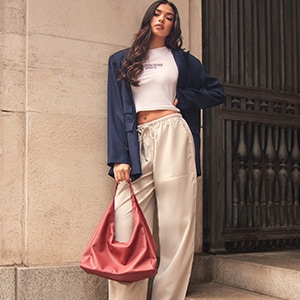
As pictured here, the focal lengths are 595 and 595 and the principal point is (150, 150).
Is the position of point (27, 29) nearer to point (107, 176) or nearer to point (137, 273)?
point (107, 176)

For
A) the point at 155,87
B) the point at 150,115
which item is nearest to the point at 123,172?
the point at 150,115

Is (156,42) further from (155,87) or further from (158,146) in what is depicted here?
(158,146)

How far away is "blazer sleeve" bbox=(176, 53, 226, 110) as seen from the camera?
4.87 m

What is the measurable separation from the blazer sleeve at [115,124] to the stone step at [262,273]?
1.54 metres

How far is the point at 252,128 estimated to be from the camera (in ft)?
20.3

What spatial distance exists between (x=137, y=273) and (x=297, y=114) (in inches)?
122

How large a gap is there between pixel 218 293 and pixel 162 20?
2.31 meters

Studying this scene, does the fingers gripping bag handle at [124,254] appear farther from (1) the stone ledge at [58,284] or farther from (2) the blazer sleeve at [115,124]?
(1) the stone ledge at [58,284]

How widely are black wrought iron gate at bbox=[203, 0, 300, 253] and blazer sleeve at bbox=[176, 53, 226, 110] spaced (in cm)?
81

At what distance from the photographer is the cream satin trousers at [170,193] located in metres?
4.64

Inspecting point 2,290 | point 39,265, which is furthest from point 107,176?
point 2,290

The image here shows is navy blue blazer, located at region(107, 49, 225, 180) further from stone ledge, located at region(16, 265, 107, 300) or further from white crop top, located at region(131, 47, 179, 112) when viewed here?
stone ledge, located at region(16, 265, 107, 300)

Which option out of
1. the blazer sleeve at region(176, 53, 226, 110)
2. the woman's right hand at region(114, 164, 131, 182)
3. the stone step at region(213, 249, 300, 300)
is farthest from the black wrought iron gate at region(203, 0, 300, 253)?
the woman's right hand at region(114, 164, 131, 182)

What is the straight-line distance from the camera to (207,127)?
5895 mm
